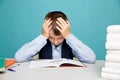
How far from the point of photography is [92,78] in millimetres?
1164

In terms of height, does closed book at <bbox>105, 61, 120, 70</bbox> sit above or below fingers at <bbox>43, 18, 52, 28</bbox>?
below

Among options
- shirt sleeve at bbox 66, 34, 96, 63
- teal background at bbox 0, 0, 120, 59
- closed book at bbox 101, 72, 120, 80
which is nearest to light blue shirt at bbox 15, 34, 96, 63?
shirt sleeve at bbox 66, 34, 96, 63

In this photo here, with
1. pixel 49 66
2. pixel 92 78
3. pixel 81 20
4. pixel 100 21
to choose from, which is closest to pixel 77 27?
pixel 81 20

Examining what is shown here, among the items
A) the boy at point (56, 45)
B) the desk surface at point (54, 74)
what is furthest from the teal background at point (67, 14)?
the desk surface at point (54, 74)

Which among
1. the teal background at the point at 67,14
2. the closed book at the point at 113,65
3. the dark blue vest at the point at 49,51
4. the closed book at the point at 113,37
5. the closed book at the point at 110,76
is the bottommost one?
the closed book at the point at 110,76

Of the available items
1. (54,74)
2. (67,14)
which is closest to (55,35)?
(54,74)

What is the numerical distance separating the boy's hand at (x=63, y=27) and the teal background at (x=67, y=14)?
98 centimetres

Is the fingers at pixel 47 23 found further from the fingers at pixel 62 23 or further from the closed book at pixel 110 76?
the closed book at pixel 110 76

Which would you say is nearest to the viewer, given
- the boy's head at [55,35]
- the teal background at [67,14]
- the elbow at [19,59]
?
the elbow at [19,59]

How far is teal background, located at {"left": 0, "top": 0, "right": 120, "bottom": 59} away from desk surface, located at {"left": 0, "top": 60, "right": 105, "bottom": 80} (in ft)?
4.10

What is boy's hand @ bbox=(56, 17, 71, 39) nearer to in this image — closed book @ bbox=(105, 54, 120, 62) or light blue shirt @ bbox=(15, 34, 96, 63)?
light blue shirt @ bbox=(15, 34, 96, 63)

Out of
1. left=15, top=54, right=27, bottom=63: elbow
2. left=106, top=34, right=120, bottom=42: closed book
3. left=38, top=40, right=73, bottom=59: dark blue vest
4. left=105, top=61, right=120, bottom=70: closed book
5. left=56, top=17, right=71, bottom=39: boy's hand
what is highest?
left=56, top=17, right=71, bottom=39: boy's hand

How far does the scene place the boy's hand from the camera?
63.7 inches

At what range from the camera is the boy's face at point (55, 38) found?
5.62 feet
